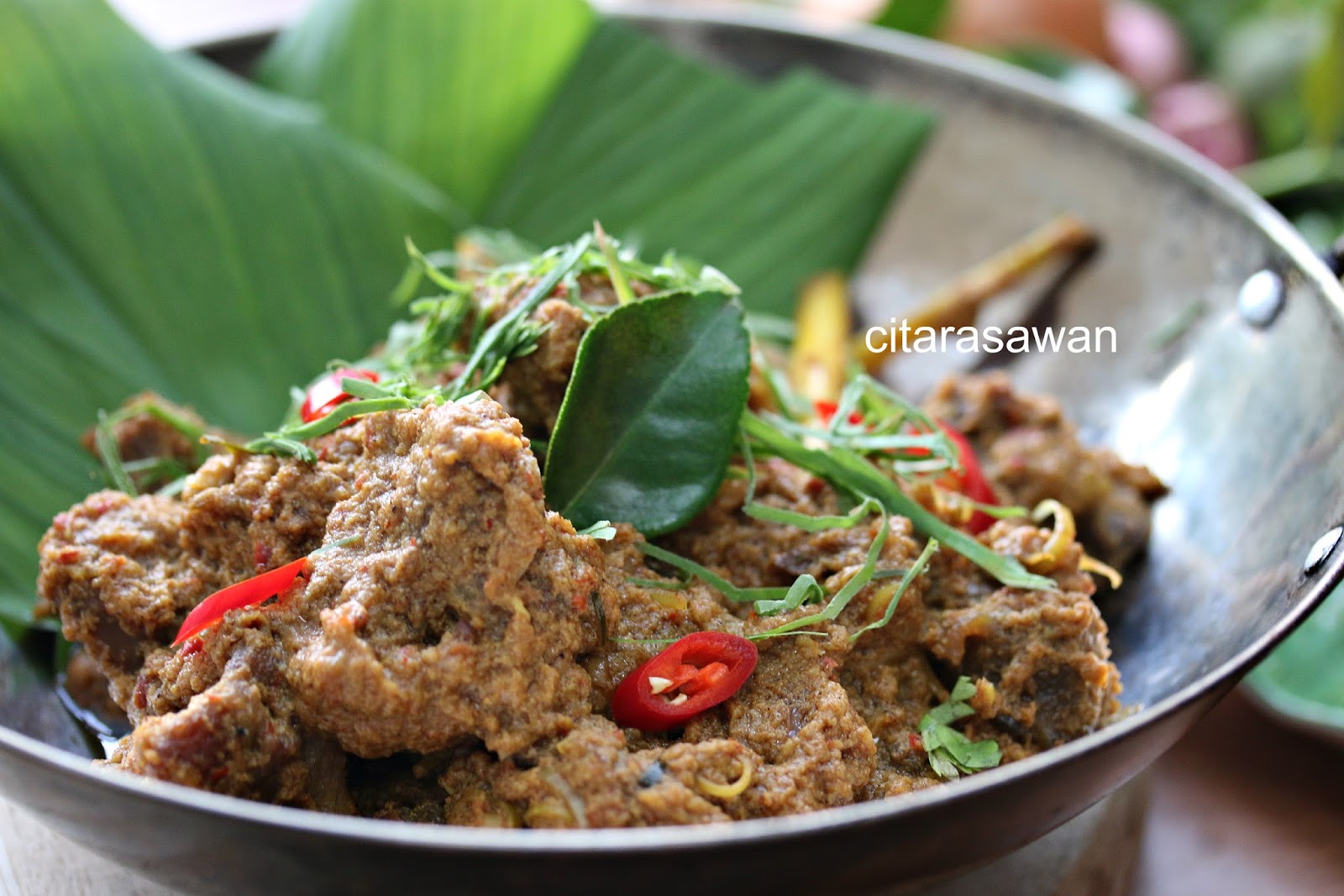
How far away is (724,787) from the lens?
1502 millimetres

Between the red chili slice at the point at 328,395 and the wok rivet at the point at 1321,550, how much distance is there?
4.73 feet

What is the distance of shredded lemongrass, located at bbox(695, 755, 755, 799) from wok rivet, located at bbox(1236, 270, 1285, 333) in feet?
5.01

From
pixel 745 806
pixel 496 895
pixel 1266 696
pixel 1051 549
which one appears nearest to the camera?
pixel 496 895

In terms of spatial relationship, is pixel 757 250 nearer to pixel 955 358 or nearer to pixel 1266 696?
pixel 955 358

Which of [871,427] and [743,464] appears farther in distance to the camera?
[871,427]

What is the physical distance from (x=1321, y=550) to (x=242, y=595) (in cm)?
156

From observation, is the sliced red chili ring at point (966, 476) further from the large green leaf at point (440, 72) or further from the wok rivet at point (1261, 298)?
the large green leaf at point (440, 72)

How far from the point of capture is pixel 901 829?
48.6 inches

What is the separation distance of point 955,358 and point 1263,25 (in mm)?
2536

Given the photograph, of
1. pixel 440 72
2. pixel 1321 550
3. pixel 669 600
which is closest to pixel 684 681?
pixel 669 600

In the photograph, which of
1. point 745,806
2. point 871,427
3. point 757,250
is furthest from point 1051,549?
point 757,250

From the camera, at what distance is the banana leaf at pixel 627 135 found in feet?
10.4

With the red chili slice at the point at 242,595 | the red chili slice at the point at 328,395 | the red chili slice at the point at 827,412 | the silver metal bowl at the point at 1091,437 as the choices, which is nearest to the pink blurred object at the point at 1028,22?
the silver metal bowl at the point at 1091,437

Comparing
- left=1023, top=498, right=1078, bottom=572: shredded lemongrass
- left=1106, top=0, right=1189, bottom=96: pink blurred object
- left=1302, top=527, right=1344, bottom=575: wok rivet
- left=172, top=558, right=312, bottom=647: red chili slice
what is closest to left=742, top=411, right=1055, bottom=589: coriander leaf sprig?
left=1023, top=498, right=1078, bottom=572: shredded lemongrass
